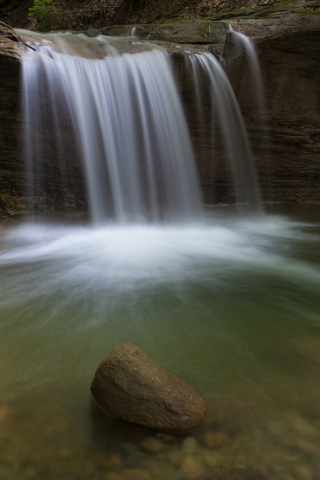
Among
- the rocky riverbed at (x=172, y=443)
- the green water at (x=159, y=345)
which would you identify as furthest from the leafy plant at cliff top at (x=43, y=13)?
the rocky riverbed at (x=172, y=443)

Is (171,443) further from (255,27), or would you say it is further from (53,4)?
(53,4)

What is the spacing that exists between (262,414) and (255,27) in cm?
967

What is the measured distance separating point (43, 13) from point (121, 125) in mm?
11633

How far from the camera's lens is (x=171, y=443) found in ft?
5.13

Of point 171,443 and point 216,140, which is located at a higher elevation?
point 216,140

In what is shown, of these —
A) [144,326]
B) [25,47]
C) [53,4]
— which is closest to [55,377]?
[144,326]

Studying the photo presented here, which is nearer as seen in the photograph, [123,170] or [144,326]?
[144,326]

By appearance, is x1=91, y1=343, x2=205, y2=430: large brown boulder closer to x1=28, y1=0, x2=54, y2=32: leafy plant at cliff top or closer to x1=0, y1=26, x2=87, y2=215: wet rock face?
x1=0, y1=26, x2=87, y2=215: wet rock face

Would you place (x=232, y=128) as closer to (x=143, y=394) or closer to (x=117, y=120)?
(x=117, y=120)

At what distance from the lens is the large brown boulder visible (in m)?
1.66

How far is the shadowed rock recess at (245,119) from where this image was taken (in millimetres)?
7352

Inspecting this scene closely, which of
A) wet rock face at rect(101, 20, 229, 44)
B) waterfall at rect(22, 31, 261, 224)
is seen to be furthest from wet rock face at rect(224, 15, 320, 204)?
waterfall at rect(22, 31, 261, 224)

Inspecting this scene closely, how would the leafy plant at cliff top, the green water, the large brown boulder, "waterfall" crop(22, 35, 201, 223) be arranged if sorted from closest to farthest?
the green water
the large brown boulder
"waterfall" crop(22, 35, 201, 223)
the leafy plant at cliff top

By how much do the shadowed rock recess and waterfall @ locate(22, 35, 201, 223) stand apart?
32cm
